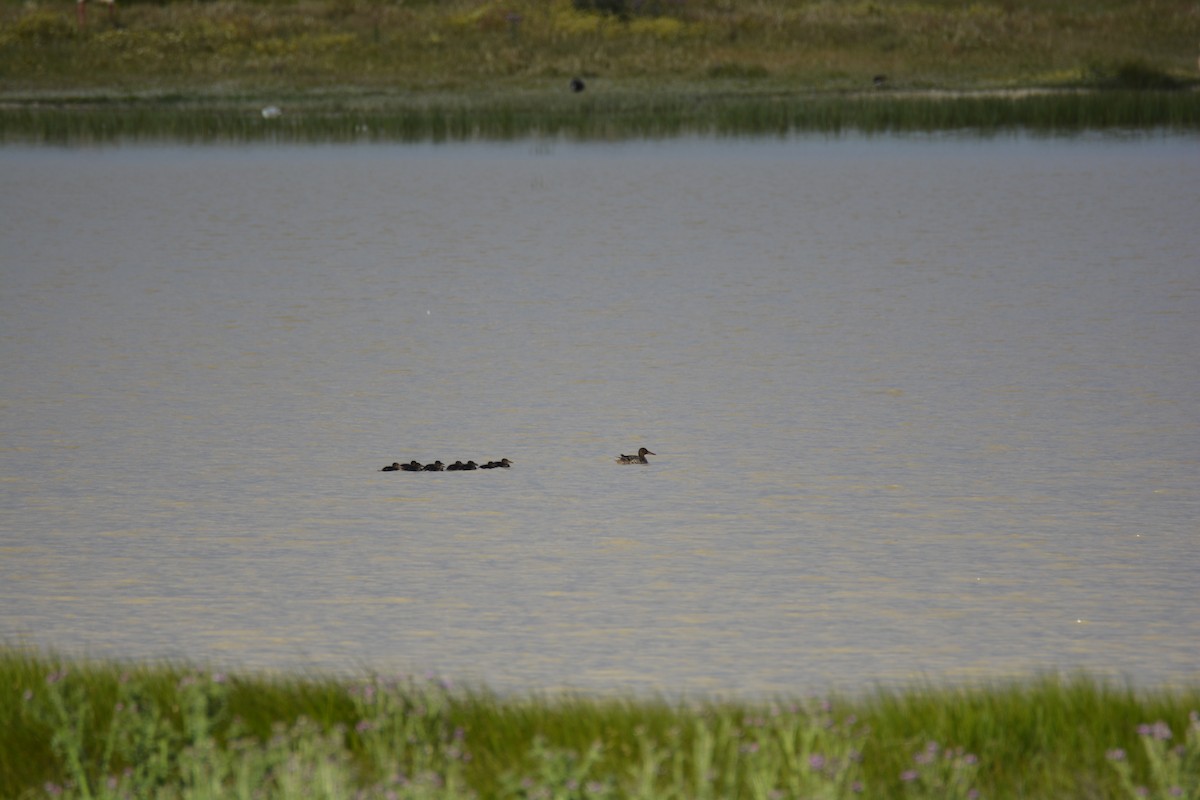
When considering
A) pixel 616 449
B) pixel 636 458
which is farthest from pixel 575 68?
pixel 636 458

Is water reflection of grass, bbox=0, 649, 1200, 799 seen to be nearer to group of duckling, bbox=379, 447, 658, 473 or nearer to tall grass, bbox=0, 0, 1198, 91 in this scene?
group of duckling, bbox=379, 447, 658, 473

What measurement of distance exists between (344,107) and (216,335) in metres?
30.2

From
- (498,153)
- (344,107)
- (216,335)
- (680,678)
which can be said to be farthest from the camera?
(344,107)

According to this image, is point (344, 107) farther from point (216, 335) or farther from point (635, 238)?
point (216, 335)

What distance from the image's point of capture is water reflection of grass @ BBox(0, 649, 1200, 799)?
14.2 ft

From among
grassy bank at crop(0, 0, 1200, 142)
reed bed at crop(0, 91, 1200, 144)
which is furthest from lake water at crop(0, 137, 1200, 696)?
grassy bank at crop(0, 0, 1200, 142)

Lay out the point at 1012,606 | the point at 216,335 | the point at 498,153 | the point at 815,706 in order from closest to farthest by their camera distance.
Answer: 1. the point at 815,706
2. the point at 1012,606
3. the point at 216,335
4. the point at 498,153

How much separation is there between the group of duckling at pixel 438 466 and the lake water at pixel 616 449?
0.07 m

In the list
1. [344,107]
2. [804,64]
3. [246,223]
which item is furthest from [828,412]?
[804,64]

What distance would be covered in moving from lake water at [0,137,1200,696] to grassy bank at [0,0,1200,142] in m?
17.9

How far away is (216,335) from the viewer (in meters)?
13.0

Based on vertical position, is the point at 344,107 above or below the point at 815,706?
below

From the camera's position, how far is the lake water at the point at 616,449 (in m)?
6.16

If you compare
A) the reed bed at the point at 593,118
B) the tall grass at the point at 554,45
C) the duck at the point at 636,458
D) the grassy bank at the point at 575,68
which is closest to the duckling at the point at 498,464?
the duck at the point at 636,458
